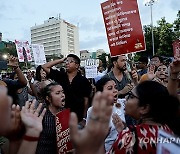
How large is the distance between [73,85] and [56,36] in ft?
450

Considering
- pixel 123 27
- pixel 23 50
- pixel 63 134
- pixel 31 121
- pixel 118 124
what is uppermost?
pixel 123 27

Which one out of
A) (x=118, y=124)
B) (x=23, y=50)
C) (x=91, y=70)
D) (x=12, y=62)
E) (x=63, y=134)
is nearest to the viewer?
(x=118, y=124)

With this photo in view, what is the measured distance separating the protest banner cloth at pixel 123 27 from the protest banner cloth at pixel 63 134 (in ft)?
6.30

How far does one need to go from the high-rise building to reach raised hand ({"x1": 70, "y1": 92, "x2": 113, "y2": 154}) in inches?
5351

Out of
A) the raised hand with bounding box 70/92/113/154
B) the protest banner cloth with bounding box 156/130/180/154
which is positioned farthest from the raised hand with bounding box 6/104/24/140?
the protest banner cloth with bounding box 156/130/180/154

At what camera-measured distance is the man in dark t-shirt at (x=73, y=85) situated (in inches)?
198

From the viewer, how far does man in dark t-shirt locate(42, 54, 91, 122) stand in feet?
16.5

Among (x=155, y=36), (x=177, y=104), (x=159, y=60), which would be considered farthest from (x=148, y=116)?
(x=155, y=36)

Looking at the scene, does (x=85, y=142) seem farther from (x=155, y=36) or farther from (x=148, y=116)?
(x=155, y=36)

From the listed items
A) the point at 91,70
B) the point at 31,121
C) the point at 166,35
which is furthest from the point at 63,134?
the point at 166,35

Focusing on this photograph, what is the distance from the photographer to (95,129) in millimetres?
1218

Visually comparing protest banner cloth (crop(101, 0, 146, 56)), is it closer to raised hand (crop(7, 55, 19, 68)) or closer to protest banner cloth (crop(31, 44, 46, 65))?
raised hand (crop(7, 55, 19, 68))

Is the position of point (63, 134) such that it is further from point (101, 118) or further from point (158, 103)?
point (101, 118)

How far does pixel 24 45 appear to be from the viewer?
31.0 ft
